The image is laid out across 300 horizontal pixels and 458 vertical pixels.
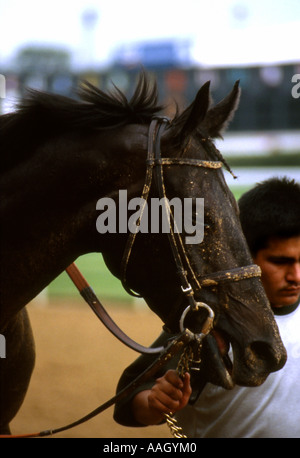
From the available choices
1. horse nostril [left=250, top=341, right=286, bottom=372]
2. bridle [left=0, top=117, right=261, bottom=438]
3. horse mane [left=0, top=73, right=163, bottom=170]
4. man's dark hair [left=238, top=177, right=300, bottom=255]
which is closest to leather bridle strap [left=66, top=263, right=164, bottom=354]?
bridle [left=0, top=117, right=261, bottom=438]

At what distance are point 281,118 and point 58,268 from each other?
20.7 meters

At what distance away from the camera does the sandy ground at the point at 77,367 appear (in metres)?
4.44

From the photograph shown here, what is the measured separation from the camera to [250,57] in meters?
28.7

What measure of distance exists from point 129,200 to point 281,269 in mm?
759

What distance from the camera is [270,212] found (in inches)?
93.5

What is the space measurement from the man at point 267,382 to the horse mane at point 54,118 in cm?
68

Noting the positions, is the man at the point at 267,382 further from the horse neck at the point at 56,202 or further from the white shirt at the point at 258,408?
the horse neck at the point at 56,202

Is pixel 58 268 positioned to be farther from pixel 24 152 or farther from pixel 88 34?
pixel 88 34


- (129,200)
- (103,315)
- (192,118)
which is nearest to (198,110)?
(192,118)

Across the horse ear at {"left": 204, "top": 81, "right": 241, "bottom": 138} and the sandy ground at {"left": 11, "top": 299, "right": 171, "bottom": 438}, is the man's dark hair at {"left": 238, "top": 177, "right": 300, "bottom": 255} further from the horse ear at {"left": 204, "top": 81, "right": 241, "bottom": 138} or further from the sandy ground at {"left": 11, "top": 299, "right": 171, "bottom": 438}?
the sandy ground at {"left": 11, "top": 299, "right": 171, "bottom": 438}

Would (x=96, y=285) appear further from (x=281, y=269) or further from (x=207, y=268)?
(x=207, y=268)

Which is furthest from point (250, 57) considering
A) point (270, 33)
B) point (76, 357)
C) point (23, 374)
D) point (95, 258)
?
point (23, 374)

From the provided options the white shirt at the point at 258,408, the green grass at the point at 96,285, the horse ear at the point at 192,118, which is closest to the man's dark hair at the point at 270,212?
the white shirt at the point at 258,408

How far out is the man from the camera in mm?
2201
